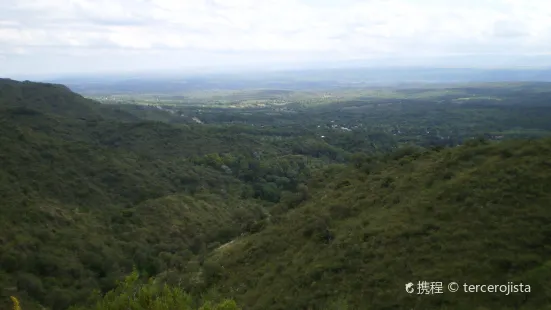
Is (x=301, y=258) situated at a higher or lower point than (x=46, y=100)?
lower

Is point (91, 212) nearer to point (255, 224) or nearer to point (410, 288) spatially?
point (255, 224)

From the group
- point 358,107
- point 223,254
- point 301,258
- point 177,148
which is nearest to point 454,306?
point 301,258

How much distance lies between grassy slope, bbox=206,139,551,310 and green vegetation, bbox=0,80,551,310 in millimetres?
70

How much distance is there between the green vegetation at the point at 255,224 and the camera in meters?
15.0

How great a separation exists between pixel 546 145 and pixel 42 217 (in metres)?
35.5

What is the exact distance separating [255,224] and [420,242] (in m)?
18.2

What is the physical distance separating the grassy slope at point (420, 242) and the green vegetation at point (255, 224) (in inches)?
2.8

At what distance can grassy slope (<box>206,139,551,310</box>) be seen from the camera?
1423 centimetres

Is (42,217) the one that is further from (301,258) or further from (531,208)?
(531,208)

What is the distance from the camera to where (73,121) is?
244 feet

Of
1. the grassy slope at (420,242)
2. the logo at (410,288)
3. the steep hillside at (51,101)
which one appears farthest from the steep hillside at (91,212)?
the steep hillside at (51,101)

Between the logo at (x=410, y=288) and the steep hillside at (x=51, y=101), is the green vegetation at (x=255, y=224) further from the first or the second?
the steep hillside at (x=51, y=101)

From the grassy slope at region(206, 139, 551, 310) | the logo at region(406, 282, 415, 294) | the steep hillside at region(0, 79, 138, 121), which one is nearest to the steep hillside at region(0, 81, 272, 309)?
the grassy slope at region(206, 139, 551, 310)

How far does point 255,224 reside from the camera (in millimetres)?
33688
